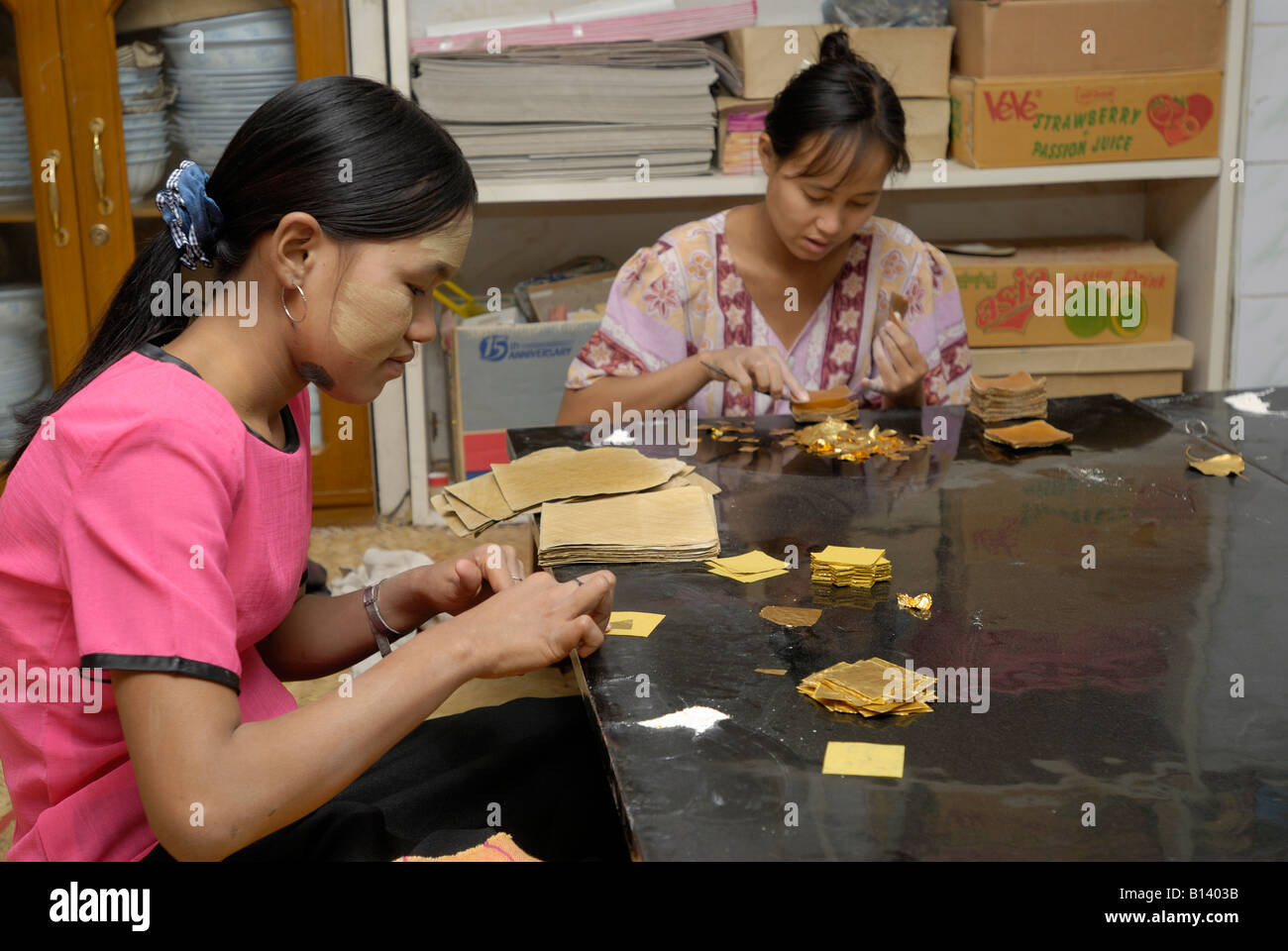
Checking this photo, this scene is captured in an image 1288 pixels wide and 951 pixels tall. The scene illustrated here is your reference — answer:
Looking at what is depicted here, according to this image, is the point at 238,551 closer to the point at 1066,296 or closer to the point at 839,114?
the point at 839,114

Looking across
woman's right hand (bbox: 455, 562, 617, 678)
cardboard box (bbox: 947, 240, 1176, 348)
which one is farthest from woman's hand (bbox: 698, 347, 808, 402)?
cardboard box (bbox: 947, 240, 1176, 348)

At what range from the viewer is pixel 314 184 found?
1.10m

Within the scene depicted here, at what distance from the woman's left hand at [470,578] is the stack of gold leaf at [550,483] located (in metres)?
0.15

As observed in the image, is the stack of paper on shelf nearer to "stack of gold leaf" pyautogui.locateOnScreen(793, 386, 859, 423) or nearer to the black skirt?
"stack of gold leaf" pyautogui.locateOnScreen(793, 386, 859, 423)

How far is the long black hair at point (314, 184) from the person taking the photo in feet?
3.60

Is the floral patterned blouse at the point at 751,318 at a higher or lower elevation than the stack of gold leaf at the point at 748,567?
higher

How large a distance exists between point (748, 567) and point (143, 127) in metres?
2.33

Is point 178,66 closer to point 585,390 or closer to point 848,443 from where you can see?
point 585,390

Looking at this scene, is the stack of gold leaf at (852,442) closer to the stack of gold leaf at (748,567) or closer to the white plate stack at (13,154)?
the stack of gold leaf at (748,567)

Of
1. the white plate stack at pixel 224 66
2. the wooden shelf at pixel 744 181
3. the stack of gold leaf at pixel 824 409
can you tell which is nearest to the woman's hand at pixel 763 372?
the stack of gold leaf at pixel 824 409

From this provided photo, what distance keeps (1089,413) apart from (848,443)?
1.41ft

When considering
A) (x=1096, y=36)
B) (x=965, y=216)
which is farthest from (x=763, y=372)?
(x=965, y=216)

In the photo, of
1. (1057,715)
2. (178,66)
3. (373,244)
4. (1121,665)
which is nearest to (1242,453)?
(1121,665)

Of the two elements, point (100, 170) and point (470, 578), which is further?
point (100, 170)
